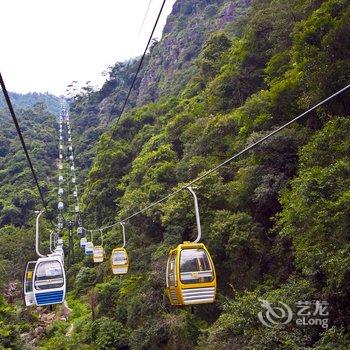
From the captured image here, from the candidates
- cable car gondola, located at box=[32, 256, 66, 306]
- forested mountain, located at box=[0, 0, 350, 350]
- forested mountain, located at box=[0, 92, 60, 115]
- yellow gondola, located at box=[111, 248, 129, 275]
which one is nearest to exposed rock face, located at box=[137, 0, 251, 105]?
forested mountain, located at box=[0, 0, 350, 350]

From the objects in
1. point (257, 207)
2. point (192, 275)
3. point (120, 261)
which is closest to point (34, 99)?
point (120, 261)

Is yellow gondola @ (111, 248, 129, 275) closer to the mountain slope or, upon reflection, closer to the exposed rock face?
the mountain slope

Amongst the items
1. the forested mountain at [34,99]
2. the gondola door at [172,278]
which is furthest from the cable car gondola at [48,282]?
the forested mountain at [34,99]

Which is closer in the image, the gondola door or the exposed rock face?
the gondola door

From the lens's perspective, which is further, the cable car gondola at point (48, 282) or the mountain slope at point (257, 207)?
the cable car gondola at point (48, 282)

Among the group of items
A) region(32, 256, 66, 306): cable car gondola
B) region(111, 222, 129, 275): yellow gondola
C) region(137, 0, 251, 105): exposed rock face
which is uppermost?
region(137, 0, 251, 105): exposed rock face

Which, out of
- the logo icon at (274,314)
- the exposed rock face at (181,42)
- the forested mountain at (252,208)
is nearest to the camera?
the forested mountain at (252,208)

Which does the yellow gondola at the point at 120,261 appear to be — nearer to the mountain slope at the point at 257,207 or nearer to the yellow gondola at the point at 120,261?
the yellow gondola at the point at 120,261
